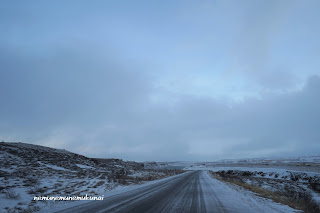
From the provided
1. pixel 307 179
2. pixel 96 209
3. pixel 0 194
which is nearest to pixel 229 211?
pixel 96 209

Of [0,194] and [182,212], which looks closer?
[182,212]

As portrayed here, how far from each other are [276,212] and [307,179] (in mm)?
30707

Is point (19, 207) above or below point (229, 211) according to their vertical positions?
above

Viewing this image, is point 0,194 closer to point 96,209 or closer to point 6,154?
point 96,209

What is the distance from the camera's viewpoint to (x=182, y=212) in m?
8.20

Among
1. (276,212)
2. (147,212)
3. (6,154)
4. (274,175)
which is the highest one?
(6,154)

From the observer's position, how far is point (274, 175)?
40875 mm

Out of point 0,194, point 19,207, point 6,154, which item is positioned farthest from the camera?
point 6,154

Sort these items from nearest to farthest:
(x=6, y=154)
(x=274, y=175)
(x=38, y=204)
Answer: (x=38, y=204) → (x=6, y=154) → (x=274, y=175)

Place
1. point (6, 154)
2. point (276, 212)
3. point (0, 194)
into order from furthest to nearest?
point (6, 154), point (0, 194), point (276, 212)

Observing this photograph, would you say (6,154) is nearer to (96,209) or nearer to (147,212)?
(96,209)

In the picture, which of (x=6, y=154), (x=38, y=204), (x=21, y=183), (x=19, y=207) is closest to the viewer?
(x=19, y=207)

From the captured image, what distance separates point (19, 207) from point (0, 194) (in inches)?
127

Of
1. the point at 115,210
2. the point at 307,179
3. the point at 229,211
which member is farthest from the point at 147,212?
the point at 307,179
